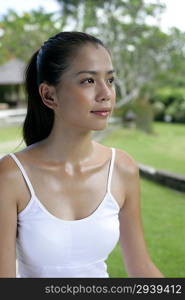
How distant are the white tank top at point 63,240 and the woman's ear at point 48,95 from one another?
0.13 m

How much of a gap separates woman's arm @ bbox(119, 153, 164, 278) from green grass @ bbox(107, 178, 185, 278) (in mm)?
1244

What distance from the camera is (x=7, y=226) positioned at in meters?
0.87

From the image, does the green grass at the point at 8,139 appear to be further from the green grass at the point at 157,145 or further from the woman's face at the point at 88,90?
the woman's face at the point at 88,90

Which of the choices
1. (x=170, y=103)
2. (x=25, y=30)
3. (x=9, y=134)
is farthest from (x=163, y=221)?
(x=170, y=103)

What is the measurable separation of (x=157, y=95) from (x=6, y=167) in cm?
1002

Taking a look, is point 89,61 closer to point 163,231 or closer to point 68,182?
point 68,182

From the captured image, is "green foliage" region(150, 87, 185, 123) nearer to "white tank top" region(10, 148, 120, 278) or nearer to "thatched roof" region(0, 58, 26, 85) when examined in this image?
"thatched roof" region(0, 58, 26, 85)

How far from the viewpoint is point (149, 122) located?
9.41m

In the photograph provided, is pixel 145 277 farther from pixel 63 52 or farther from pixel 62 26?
pixel 62 26

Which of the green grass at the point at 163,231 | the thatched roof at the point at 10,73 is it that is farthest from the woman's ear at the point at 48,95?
the thatched roof at the point at 10,73

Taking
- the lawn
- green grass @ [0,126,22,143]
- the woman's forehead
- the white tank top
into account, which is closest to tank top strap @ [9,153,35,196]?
the white tank top

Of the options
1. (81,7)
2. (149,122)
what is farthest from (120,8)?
(149,122)

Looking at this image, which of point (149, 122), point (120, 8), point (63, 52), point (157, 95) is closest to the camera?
point (63, 52)

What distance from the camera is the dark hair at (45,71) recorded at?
0.89 m
